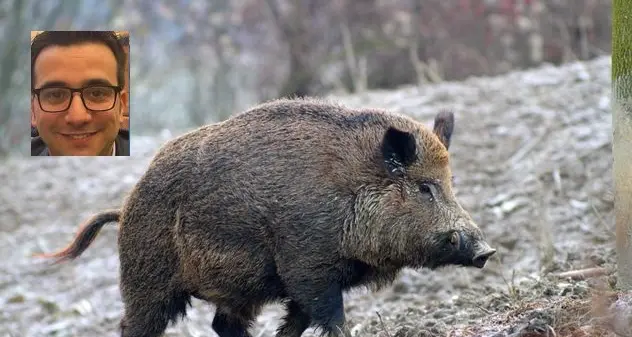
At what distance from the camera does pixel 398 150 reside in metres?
5.51

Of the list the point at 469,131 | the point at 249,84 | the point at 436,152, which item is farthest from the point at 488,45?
the point at 436,152

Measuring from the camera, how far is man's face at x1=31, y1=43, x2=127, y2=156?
19.2 ft

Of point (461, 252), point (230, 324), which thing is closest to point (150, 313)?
point (230, 324)

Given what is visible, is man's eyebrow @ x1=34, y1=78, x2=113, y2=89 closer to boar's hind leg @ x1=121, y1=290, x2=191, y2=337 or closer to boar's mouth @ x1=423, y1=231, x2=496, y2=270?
boar's hind leg @ x1=121, y1=290, x2=191, y2=337

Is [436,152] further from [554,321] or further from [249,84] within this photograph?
[249,84]

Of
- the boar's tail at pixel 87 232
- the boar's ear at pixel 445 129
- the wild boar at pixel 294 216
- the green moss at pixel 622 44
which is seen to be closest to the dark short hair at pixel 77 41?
the wild boar at pixel 294 216

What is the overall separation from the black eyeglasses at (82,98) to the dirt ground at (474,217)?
177cm

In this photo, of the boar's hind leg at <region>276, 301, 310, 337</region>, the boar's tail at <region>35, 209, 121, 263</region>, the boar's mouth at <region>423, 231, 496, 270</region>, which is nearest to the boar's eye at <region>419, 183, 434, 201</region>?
the boar's mouth at <region>423, 231, 496, 270</region>

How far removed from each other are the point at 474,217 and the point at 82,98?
431cm

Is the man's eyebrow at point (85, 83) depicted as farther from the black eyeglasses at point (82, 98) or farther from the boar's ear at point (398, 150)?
the boar's ear at point (398, 150)

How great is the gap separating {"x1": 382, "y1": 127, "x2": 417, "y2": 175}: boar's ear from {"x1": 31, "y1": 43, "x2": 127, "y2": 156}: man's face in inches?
63.2

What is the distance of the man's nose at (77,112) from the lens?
5832mm

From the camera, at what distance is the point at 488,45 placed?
54.3ft

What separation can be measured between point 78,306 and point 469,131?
4.26 m
